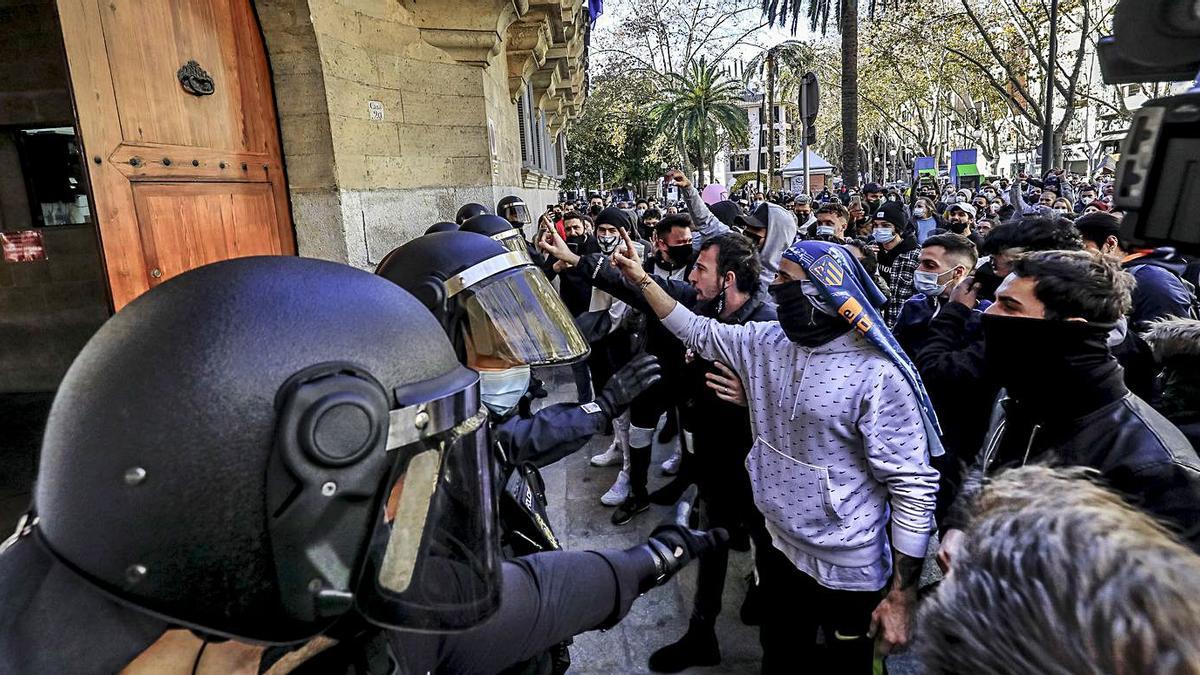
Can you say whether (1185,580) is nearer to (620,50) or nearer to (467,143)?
(467,143)

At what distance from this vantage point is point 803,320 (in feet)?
6.75

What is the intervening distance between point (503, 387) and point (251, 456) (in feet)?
4.15

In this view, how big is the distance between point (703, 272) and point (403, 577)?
2.47m

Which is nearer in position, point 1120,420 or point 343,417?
point 343,417

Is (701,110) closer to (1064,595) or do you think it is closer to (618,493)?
(618,493)

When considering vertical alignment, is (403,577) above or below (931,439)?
above

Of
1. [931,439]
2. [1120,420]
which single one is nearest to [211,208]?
[931,439]

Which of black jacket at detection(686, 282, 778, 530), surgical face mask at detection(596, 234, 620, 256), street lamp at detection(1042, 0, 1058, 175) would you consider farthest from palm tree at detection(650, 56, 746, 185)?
black jacket at detection(686, 282, 778, 530)

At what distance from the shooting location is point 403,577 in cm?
90

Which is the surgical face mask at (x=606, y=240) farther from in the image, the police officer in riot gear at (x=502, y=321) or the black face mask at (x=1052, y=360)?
the black face mask at (x=1052, y=360)

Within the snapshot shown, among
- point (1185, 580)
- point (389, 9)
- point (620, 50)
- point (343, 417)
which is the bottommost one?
point (1185, 580)

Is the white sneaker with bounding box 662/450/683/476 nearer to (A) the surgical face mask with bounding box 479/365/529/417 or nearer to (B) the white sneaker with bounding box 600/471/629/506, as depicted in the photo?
(B) the white sneaker with bounding box 600/471/629/506

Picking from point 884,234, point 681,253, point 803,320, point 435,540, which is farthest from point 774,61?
point 435,540

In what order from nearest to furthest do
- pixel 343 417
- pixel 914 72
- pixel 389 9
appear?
pixel 343 417 < pixel 389 9 < pixel 914 72
